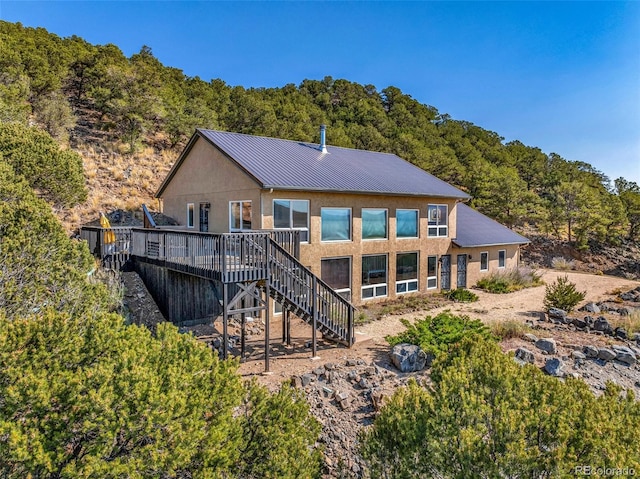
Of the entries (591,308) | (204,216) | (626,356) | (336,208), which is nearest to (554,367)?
(626,356)

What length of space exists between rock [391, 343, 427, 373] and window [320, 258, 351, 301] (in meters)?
5.16

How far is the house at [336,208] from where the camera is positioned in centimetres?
1468

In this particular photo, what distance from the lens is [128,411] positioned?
13.3 feet

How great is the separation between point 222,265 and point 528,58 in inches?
764

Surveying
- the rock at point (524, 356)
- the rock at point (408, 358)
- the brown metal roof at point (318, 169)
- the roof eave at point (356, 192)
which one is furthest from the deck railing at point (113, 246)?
A: the rock at point (524, 356)

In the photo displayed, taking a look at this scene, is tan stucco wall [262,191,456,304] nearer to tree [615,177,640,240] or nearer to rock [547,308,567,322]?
rock [547,308,567,322]

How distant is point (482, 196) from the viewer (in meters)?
37.2

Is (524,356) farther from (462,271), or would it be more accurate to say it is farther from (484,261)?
(484,261)

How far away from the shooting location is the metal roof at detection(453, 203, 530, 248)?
2155 centimetres

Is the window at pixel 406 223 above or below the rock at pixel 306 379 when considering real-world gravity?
above

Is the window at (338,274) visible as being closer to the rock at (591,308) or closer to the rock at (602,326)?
the rock at (602,326)

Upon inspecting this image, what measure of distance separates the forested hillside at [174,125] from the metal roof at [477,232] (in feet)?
37.3

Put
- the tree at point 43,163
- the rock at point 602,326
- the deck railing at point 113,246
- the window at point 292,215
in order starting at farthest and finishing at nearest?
the tree at point 43,163 < the deck railing at point 113,246 < the window at point 292,215 < the rock at point 602,326

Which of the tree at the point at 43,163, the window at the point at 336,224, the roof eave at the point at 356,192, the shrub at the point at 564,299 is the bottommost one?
the shrub at the point at 564,299
